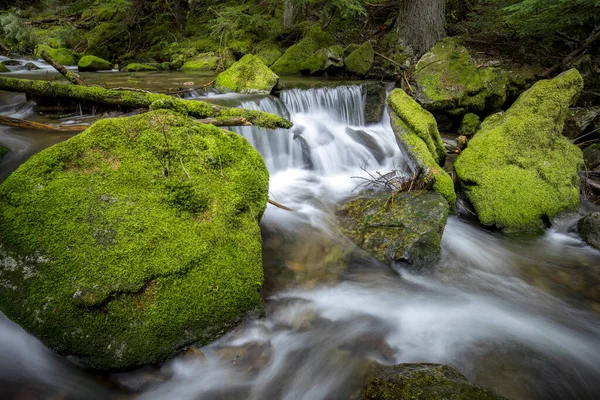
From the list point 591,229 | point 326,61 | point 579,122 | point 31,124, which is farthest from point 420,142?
point 326,61

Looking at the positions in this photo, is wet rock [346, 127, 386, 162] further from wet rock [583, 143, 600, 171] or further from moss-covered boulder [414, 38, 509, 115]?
wet rock [583, 143, 600, 171]

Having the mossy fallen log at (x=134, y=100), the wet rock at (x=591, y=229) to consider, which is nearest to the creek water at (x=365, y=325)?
the wet rock at (x=591, y=229)

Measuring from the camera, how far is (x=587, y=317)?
11.8 ft

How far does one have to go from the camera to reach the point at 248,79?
8.44 metres

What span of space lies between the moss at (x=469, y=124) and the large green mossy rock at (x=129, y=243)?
6.98 metres

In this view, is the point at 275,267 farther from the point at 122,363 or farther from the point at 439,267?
the point at 439,267

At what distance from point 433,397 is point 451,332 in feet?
4.85

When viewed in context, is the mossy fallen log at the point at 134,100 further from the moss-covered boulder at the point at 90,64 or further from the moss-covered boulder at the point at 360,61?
the moss-covered boulder at the point at 90,64

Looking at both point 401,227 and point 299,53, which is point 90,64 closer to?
point 299,53

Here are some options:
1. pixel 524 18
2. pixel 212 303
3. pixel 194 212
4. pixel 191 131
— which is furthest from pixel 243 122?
pixel 524 18

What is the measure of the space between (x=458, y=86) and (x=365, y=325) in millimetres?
7365

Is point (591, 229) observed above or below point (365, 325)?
above

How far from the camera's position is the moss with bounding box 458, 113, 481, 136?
825 centimetres

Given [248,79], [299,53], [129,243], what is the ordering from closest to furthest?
[129,243] < [248,79] < [299,53]
